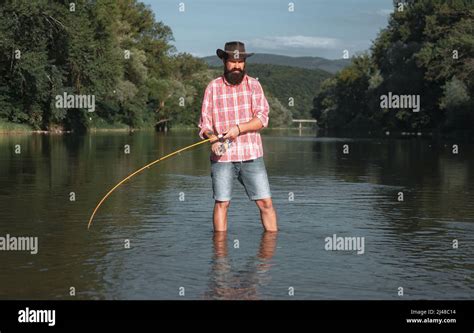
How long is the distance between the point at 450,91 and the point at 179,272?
62.7m

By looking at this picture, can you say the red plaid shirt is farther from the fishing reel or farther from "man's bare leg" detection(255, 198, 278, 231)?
"man's bare leg" detection(255, 198, 278, 231)

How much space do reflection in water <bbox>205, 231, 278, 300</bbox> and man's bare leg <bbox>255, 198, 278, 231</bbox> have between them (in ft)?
2.39

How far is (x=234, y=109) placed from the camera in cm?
1036

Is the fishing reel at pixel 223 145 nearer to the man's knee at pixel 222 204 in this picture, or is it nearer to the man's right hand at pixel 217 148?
the man's right hand at pixel 217 148

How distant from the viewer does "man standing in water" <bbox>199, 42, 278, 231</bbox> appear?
10164mm

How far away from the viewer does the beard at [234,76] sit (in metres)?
10.2

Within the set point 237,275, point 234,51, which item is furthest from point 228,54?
point 237,275

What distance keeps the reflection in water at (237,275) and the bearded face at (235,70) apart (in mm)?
1898

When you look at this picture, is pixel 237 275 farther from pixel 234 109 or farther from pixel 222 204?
pixel 234 109

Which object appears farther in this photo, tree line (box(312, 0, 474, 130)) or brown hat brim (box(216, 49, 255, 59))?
tree line (box(312, 0, 474, 130))

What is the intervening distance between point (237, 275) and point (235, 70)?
2.94m

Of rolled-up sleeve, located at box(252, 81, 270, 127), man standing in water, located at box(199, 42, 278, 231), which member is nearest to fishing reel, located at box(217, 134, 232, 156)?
man standing in water, located at box(199, 42, 278, 231)

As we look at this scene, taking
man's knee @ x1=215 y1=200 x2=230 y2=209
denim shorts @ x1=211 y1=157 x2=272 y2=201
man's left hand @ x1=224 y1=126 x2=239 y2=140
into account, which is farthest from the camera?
man's knee @ x1=215 y1=200 x2=230 y2=209
